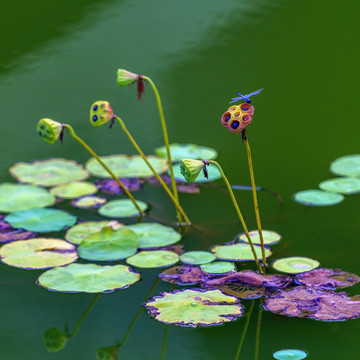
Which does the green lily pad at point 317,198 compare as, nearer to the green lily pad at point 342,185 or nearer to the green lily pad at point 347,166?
the green lily pad at point 342,185

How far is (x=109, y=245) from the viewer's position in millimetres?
1799

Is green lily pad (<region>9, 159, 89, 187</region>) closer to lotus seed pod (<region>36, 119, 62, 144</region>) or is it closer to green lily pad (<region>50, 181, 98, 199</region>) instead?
green lily pad (<region>50, 181, 98, 199</region>)

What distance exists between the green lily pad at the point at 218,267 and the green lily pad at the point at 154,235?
0.21 meters

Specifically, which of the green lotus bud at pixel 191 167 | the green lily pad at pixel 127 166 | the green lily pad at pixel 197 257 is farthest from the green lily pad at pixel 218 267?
the green lily pad at pixel 127 166

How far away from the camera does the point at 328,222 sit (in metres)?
1.99

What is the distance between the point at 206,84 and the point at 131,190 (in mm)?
998

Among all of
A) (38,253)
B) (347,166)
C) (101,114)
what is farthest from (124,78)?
(347,166)

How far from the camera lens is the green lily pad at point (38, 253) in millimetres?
1722

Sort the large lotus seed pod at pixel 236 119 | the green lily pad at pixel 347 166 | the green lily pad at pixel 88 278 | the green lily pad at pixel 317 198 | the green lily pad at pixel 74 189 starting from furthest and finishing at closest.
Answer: the green lily pad at pixel 347 166, the green lily pad at pixel 74 189, the green lily pad at pixel 317 198, the green lily pad at pixel 88 278, the large lotus seed pod at pixel 236 119

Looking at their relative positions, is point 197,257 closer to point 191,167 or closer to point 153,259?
point 153,259

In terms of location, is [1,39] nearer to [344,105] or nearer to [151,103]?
Answer: [151,103]

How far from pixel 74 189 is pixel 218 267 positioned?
806 millimetres

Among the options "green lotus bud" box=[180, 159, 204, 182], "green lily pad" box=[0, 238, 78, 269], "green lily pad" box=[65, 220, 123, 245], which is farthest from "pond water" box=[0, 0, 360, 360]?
"green lotus bud" box=[180, 159, 204, 182]

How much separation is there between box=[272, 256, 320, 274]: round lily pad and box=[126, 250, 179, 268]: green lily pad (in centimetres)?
28
